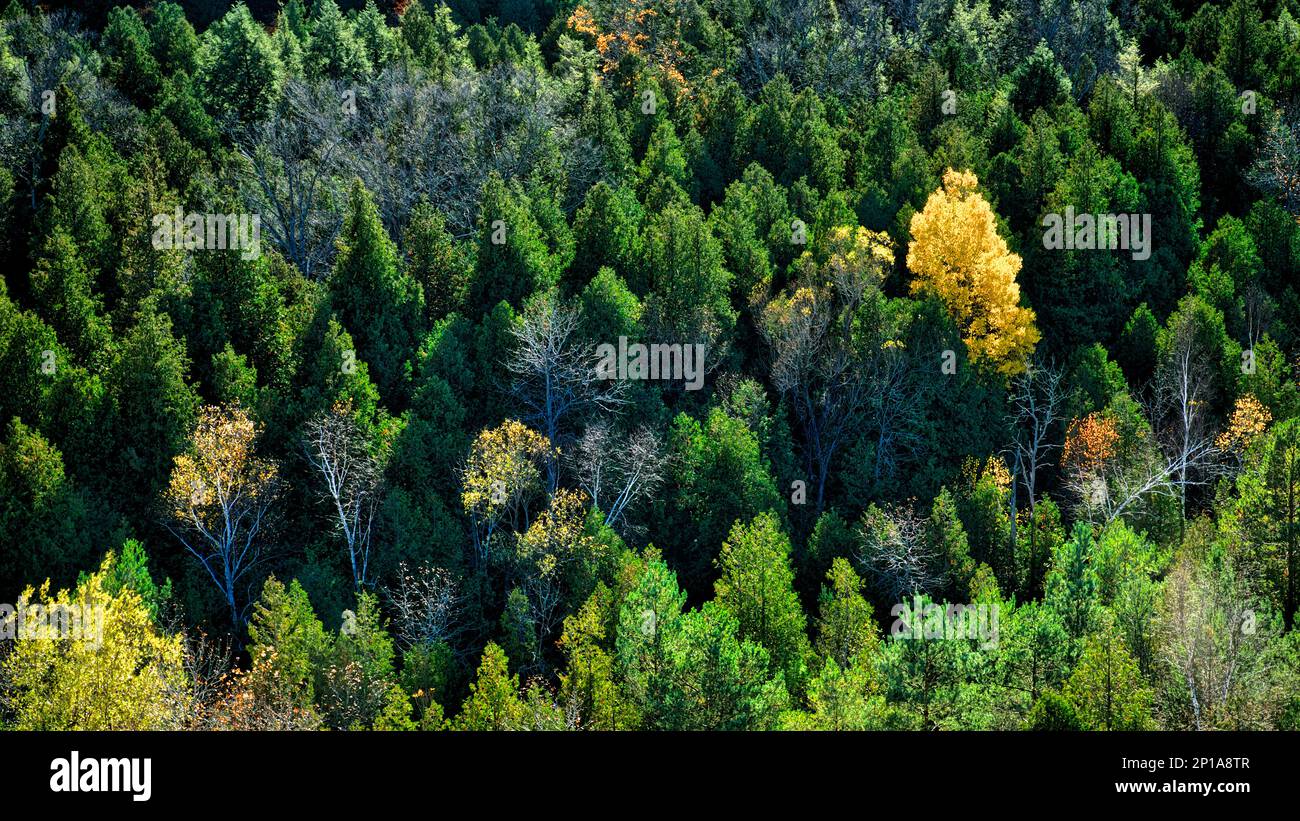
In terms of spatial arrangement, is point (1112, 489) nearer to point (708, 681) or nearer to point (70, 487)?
point (708, 681)

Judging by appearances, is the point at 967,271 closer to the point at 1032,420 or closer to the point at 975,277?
the point at 975,277

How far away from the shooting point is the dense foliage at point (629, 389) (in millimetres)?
47250

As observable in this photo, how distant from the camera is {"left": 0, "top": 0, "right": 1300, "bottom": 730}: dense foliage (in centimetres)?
4725

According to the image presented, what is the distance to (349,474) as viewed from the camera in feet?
175

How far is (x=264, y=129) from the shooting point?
6812 centimetres

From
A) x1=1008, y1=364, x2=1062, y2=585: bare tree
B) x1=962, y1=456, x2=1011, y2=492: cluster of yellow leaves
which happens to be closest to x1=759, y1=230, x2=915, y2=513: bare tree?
x1=962, y1=456, x2=1011, y2=492: cluster of yellow leaves

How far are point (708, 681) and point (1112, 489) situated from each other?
2353cm

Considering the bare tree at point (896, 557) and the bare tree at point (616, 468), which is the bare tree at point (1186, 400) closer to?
the bare tree at point (896, 557)

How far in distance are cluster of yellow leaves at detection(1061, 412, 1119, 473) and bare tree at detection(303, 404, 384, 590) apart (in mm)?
29922

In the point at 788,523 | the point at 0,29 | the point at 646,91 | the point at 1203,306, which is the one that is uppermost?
the point at 0,29

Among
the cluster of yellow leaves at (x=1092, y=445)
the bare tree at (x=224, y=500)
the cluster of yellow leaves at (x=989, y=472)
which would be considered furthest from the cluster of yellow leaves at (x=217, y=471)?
the cluster of yellow leaves at (x=1092, y=445)

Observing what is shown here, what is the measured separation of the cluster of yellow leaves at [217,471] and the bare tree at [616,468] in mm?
12188

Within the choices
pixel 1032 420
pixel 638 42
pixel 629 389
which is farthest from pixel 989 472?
pixel 638 42

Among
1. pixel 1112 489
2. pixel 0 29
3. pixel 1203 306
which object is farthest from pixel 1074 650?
pixel 0 29
